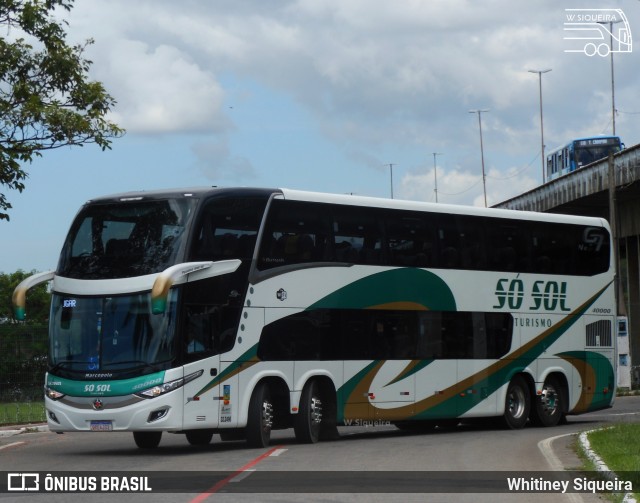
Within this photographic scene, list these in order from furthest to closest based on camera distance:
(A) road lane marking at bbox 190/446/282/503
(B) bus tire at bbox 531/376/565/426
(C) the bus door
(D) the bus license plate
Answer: (B) bus tire at bbox 531/376/565/426 < (C) the bus door < (D) the bus license plate < (A) road lane marking at bbox 190/446/282/503

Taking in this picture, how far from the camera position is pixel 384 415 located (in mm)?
24406

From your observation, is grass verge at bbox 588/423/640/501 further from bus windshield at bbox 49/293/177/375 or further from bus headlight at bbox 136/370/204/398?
bus windshield at bbox 49/293/177/375

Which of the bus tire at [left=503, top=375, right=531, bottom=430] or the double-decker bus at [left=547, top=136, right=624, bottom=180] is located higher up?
the double-decker bus at [left=547, top=136, right=624, bottom=180]

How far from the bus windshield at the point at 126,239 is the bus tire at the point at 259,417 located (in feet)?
9.60

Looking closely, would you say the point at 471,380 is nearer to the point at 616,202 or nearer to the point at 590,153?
the point at 616,202

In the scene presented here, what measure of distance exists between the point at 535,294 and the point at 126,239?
10454mm

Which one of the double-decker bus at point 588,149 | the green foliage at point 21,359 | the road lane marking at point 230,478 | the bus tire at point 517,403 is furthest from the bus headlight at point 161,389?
the double-decker bus at point 588,149

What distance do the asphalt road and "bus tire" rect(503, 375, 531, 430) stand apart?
2.15 feet

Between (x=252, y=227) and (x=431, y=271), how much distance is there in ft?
16.4

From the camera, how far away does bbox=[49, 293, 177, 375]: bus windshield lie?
20.2 meters

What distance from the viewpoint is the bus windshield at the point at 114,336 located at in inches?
795

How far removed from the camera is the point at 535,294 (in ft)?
Result: 91.3

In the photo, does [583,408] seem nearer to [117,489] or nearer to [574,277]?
[574,277]

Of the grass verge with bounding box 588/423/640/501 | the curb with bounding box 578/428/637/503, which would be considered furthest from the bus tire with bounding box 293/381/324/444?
the grass verge with bounding box 588/423/640/501
